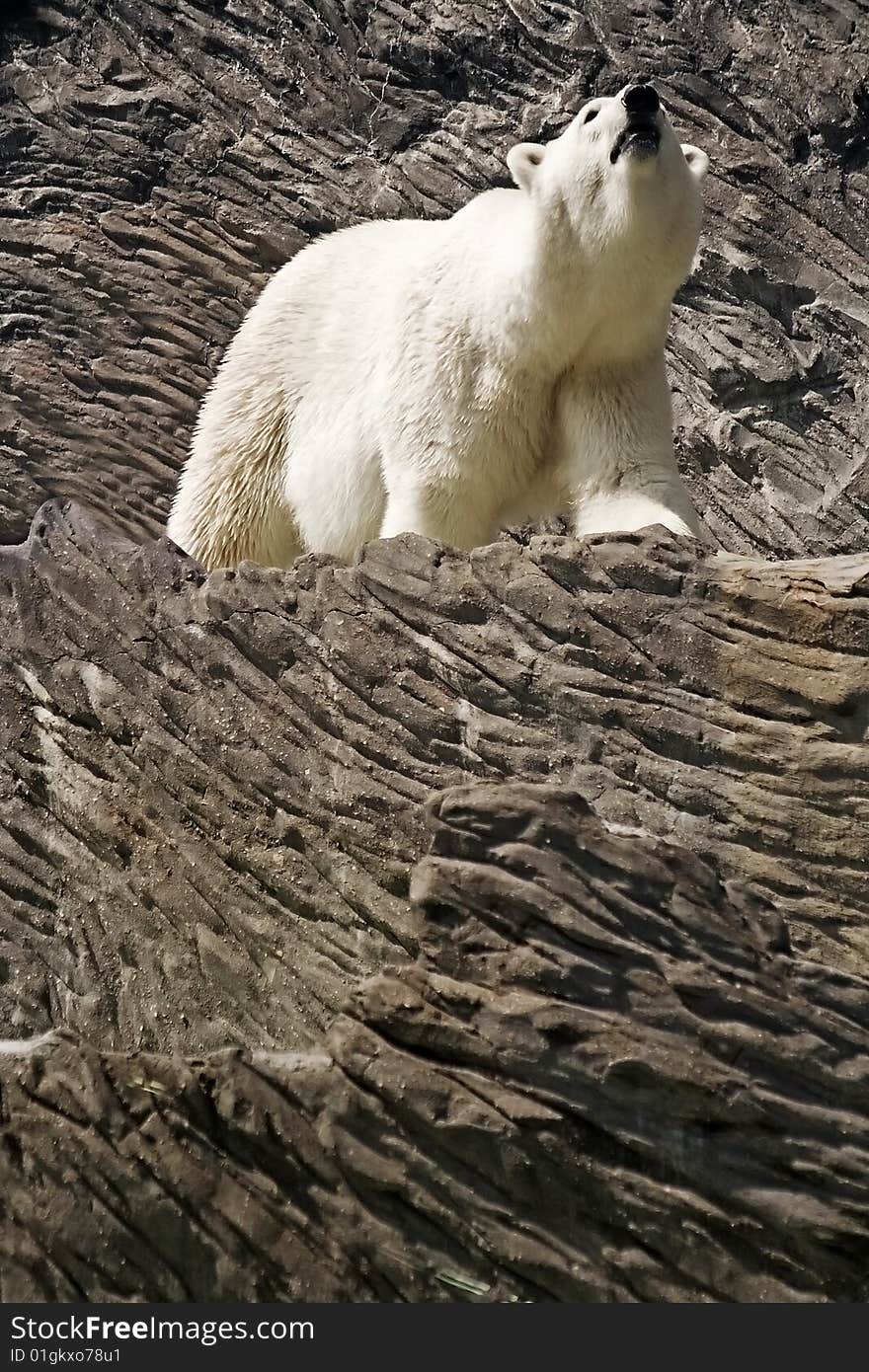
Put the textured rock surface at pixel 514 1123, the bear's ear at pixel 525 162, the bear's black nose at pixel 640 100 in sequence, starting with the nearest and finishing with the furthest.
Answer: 1. the textured rock surface at pixel 514 1123
2. the bear's black nose at pixel 640 100
3. the bear's ear at pixel 525 162

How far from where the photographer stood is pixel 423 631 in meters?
4.18

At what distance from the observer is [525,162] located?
518 cm

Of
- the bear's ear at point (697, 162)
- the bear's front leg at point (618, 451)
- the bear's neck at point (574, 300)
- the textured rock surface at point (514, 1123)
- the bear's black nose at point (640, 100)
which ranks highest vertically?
the bear's black nose at point (640, 100)

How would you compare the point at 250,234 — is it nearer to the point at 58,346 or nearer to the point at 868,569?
the point at 58,346

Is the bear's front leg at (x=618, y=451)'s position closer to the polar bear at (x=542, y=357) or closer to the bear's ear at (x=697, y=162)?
the polar bear at (x=542, y=357)

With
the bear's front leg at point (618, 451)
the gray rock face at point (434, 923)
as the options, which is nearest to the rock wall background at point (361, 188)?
the bear's front leg at point (618, 451)

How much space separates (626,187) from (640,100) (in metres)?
0.25

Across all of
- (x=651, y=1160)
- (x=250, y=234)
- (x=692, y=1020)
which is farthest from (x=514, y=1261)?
(x=250, y=234)

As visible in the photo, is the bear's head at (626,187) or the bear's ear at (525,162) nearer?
the bear's head at (626,187)

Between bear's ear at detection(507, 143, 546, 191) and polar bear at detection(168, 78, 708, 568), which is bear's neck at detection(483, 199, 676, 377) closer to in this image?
polar bear at detection(168, 78, 708, 568)

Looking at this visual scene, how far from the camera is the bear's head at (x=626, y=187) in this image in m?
4.82

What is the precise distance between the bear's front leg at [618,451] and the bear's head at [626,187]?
0.37m

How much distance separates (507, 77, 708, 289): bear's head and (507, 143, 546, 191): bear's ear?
7 cm

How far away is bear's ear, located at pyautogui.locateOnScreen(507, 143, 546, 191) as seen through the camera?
203 inches
